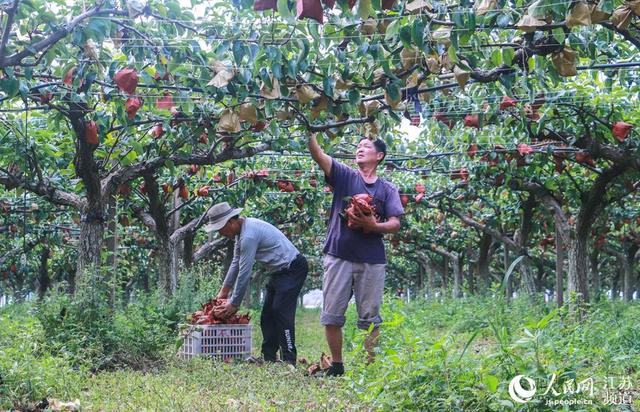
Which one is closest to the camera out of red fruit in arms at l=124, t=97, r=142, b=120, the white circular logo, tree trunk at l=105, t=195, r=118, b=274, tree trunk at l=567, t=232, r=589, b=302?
the white circular logo

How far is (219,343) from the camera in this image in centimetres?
636

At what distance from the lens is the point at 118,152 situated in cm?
745

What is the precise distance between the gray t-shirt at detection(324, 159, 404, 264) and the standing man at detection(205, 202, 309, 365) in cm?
117

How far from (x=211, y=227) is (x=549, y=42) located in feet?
10.1

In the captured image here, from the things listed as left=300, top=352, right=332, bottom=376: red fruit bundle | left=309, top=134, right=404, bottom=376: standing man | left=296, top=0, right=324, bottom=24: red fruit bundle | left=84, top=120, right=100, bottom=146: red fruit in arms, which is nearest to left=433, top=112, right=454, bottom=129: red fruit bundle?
left=309, top=134, right=404, bottom=376: standing man

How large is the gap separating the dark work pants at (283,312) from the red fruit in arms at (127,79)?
218cm

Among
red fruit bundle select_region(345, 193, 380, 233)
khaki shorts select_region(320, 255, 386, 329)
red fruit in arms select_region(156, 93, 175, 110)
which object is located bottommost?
khaki shorts select_region(320, 255, 386, 329)

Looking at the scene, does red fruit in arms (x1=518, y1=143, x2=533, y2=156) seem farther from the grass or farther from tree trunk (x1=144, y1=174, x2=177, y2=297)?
tree trunk (x1=144, y1=174, x2=177, y2=297)

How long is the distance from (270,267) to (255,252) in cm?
25

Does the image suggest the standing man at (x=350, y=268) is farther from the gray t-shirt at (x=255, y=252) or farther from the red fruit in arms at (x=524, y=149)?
the red fruit in arms at (x=524, y=149)

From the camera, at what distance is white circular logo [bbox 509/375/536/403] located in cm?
274

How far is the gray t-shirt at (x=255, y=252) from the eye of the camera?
6051 mm

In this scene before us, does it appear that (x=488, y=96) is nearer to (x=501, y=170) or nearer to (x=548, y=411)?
(x=501, y=170)

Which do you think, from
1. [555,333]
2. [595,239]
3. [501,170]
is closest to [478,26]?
[555,333]
